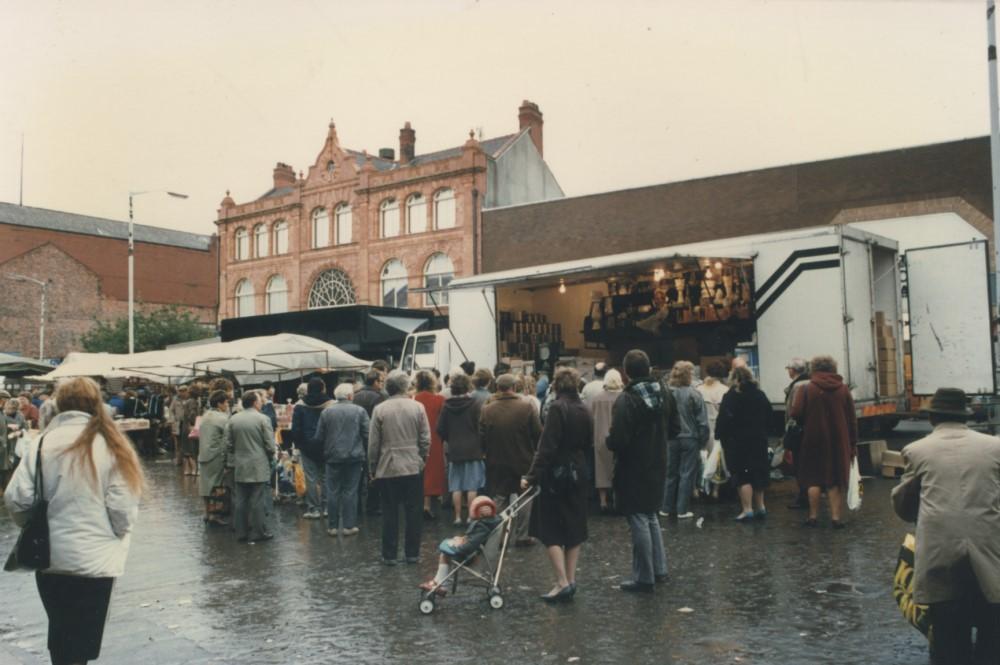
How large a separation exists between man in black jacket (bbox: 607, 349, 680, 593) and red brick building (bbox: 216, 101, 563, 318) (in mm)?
28535

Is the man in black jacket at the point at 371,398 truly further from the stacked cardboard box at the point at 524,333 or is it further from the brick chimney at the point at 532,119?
the brick chimney at the point at 532,119

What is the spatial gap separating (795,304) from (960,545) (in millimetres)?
8938

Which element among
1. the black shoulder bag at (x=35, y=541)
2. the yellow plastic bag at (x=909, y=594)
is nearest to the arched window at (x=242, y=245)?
the black shoulder bag at (x=35, y=541)

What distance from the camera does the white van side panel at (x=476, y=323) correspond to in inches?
659

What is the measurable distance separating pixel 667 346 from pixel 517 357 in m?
3.12

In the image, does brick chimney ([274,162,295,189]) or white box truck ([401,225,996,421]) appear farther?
brick chimney ([274,162,295,189])

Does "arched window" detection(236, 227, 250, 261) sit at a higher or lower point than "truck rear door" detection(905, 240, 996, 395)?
higher

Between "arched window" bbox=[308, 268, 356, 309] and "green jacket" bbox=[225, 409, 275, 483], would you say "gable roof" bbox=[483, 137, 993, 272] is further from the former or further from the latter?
"green jacket" bbox=[225, 409, 275, 483]

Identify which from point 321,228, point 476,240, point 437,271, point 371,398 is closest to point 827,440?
point 371,398

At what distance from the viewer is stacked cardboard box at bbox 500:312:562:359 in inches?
679

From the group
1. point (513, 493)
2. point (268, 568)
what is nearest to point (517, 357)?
point (513, 493)

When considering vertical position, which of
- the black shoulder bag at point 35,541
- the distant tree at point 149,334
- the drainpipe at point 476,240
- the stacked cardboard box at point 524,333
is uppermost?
the drainpipe at point 476,240

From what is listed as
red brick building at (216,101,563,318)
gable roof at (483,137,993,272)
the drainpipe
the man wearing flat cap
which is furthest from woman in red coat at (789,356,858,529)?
the drainpipe

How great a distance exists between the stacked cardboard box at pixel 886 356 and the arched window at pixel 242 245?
38156mm
